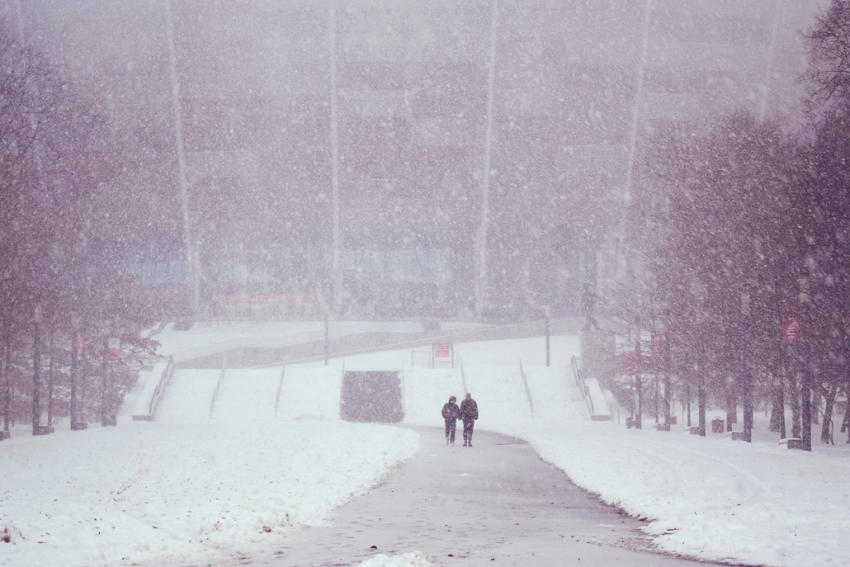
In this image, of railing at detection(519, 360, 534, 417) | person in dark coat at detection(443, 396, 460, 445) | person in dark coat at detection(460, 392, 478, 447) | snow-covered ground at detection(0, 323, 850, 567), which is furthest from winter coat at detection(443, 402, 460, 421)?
railing at detection(519, 360, 534, 417)

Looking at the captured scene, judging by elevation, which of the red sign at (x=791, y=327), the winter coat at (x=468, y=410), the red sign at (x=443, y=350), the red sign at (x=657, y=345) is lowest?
the red sign at (x=443, y=350)

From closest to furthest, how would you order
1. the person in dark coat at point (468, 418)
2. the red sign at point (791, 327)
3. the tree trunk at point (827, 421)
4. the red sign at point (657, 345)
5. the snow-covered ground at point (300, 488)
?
the snow-covered ground at point (300, 488) → the red sign at point (791, 327) → the person in dark coat at point (468, 418) → the tree trunk at point (827, 421) → the red sign at point (657, 345)

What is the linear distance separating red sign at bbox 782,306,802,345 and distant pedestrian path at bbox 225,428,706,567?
5923 millimetres

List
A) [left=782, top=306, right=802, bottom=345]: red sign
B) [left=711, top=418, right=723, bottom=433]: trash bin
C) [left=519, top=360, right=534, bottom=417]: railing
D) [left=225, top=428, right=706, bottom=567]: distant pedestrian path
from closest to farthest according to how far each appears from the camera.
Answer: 1. [left=225, top=428, right=706, bottom=567]: distant pedestrian path
2. [left=782, top=306, right=802, bottom=345]: red sign
3. [left=711, top=418, right=723, bottom=433]: trash bin
4. [left=519, top=360, right=534, bottom=417]: railing

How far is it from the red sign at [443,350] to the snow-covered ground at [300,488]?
16.0 meters

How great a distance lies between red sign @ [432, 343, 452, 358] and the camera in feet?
151

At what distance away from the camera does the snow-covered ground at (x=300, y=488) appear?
8.27 meters

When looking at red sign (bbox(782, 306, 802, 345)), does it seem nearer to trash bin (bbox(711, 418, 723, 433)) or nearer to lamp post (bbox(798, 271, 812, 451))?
lamp post (bbox(798, 271, 812, 451))

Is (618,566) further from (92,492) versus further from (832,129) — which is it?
(832,129)

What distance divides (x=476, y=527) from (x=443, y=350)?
36.4 m

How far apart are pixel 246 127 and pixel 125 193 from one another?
11.5 meters

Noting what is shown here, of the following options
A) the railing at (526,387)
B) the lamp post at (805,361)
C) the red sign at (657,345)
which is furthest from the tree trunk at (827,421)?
the railing at (526,387)

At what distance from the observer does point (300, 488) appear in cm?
1273

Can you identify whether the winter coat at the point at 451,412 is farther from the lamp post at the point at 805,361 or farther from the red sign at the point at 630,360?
the red sign at the point at 630,360
